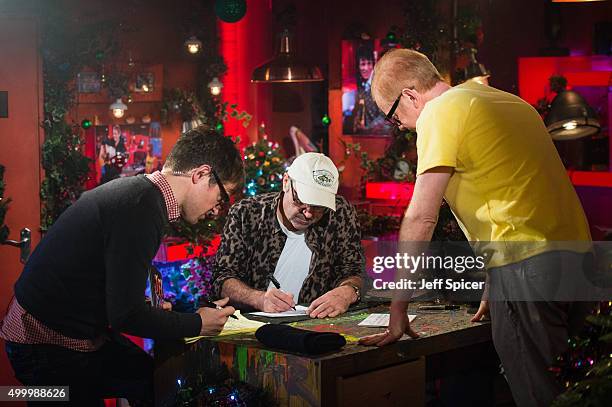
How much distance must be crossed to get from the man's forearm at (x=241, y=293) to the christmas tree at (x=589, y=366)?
1432 mm

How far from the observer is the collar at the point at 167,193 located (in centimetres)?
303

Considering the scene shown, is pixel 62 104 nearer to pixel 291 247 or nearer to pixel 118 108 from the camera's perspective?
pixel 118 108

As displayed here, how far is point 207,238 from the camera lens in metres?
7.55

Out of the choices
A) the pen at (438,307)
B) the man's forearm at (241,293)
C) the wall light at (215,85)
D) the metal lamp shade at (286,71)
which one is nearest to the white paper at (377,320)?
the pen at (438,307)

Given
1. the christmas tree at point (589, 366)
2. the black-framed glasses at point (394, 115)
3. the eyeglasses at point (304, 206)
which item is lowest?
the christmas tree at point (589, 366)

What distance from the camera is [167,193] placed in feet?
9.95

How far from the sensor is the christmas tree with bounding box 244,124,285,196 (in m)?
7.69

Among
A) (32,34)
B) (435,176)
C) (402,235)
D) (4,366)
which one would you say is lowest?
(4,366)

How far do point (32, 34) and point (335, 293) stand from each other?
12.2 ft

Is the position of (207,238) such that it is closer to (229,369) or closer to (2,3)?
(2,3)

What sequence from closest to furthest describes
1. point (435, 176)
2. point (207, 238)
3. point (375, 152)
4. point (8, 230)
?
point (435, 176) < point (8, 230) < point (207, 238) < point (375, 152)

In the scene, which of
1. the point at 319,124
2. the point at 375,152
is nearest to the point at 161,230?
the point at 375,152

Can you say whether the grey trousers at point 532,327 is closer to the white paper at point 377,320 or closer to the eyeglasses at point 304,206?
the white paper at point 377,320

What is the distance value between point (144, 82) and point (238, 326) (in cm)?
603
